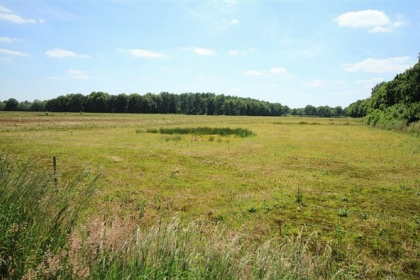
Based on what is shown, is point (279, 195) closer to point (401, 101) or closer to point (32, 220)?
point (32, 220)

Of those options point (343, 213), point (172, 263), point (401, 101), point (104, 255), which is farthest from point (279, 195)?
point (401, 101)

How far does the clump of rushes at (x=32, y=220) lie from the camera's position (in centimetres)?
351

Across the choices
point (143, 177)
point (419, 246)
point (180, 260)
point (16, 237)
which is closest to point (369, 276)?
point (419, 246)

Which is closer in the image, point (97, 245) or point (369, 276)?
point (97, 245)

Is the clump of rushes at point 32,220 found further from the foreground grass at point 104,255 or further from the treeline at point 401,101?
the treeline at point 401,101

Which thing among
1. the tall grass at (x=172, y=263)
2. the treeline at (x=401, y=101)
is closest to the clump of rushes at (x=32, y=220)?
the tall grass at (x=172, y=263)

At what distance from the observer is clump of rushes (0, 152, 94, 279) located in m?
3.51

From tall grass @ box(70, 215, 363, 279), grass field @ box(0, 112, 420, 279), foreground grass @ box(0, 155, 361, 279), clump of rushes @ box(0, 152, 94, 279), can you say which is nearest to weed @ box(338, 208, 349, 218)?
grass field @ box(0, 112, 420, 279)

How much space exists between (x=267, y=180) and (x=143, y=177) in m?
7.76

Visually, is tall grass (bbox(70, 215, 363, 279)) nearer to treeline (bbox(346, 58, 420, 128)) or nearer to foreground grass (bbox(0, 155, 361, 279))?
foreground grass (bbox(0, 155, 361, 279))

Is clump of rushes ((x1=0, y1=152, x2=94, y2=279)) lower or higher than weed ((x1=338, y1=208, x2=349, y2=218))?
higher

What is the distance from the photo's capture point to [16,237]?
3.83m

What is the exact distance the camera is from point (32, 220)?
14.9ft

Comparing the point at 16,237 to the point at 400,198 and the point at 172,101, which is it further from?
the point at 172,101
